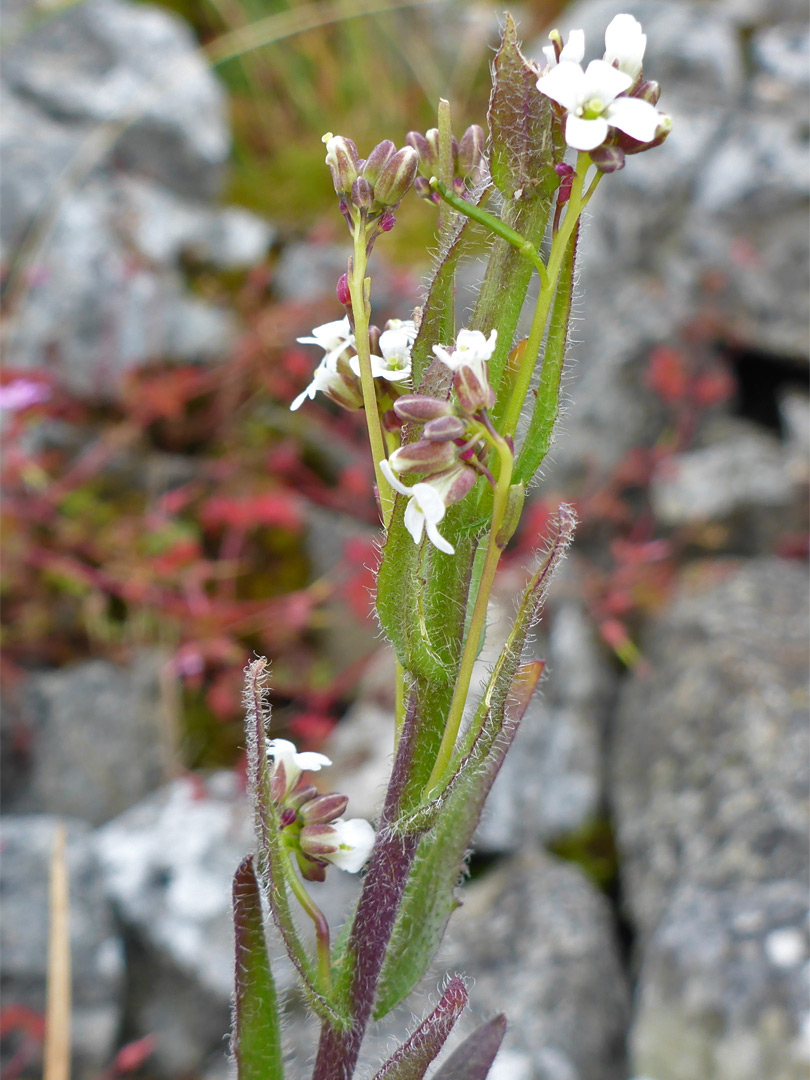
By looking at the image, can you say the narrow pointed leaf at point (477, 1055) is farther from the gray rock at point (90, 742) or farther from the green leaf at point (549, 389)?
the gray rock at point (90, 742)

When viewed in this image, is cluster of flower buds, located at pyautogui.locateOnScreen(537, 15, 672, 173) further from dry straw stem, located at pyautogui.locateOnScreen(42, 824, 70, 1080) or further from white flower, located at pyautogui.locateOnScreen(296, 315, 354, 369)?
dry straw stem, located at pyautogui.locateOnScreen(42, 824, 70, 1080)

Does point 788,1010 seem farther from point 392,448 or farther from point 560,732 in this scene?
point 392,448

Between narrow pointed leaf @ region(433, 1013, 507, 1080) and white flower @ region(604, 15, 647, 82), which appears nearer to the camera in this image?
white flower @ region(604, 15, 647, 82)

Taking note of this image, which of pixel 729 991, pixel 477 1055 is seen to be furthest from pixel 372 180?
pixel 729 991

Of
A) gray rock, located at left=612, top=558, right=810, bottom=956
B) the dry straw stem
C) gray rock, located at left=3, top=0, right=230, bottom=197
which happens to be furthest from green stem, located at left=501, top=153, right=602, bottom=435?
gray rock, located at left=3, top=0, right=230, bottom=197

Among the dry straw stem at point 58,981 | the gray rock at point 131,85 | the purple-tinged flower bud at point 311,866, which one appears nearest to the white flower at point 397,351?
the purple-tinged flower bud at point 311,866

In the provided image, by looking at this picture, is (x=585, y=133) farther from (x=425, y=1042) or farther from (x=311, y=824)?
(x=425, y=1042)

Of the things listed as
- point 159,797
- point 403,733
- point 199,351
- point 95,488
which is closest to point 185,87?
point 199,351

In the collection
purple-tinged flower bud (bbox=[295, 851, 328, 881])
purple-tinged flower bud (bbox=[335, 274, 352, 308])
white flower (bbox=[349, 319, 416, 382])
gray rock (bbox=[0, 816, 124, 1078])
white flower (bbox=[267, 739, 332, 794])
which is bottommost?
gray rock (bbox=[0, 816, 124, 1078])
